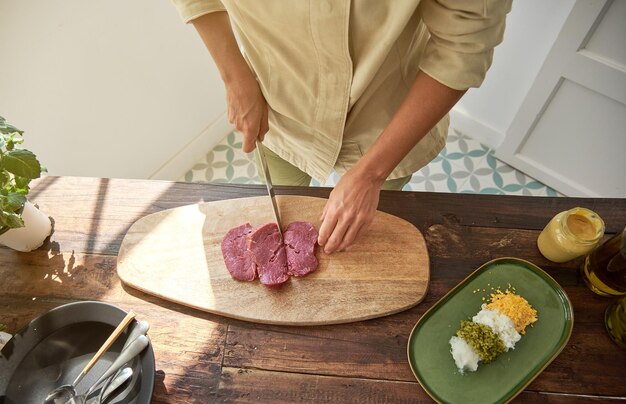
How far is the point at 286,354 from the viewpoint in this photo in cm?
90

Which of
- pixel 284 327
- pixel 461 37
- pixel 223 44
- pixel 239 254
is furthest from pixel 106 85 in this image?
pixel 461 37

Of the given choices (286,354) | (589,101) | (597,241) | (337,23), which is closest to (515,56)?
(589,101)

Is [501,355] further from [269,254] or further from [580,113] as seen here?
[580,113]

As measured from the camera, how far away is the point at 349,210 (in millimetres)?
968

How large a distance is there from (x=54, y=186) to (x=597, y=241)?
145cm

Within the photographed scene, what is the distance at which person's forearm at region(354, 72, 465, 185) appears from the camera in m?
0.88

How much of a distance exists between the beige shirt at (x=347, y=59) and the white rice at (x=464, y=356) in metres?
0.51

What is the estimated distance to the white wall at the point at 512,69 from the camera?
1.79 metres

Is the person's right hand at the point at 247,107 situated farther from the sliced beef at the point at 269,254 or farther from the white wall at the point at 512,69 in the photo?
the white wall at the point at 512,69

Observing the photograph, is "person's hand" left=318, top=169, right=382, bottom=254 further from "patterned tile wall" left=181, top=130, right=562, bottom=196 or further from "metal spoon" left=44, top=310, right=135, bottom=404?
"patterned tile wall" left=181, top=130, right=562, bottom=196

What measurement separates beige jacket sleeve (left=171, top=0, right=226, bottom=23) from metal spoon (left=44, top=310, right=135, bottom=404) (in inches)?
28.7

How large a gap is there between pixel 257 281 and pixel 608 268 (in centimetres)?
80

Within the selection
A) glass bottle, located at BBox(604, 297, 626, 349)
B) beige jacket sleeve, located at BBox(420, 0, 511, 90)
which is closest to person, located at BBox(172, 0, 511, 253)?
beige jacket sleeve, located at BBox(420, 0, 511, 90)

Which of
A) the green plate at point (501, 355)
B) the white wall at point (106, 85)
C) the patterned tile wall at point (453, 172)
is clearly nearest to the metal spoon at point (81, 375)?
the green plate at point (501, 355)
